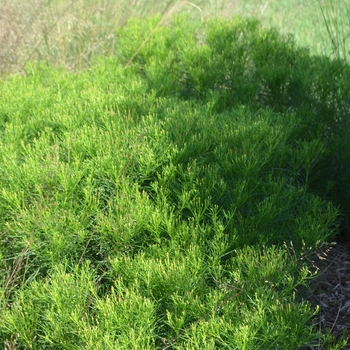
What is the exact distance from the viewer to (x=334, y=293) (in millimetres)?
3107

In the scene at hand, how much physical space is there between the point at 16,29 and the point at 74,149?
9.19ft

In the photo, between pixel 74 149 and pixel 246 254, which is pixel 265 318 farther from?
pixel 74 149

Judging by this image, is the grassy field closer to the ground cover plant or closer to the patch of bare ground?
the ground cover plant

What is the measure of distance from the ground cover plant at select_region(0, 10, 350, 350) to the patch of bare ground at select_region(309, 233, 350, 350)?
0.35ft

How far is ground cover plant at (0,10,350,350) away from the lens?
2.33 metres

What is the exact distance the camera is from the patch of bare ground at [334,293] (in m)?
2.83

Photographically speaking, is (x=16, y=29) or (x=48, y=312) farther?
(x=16, y=29)

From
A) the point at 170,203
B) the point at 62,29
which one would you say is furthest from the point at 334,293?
the point at 62,29

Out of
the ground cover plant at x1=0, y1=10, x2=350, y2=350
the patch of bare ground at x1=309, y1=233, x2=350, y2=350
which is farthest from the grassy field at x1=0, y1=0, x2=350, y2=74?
the patch of bare ground at x1=309, y1=233, x2=350, y2=350

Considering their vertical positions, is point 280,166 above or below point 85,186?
above

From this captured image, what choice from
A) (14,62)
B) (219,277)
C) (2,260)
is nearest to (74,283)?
(2,260)

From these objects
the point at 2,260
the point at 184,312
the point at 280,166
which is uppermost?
the point at 280,166

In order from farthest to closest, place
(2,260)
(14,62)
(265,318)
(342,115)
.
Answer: (14,62) < (342,115) < (2,260) < (265,318)

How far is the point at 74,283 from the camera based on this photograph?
247 centimetres
